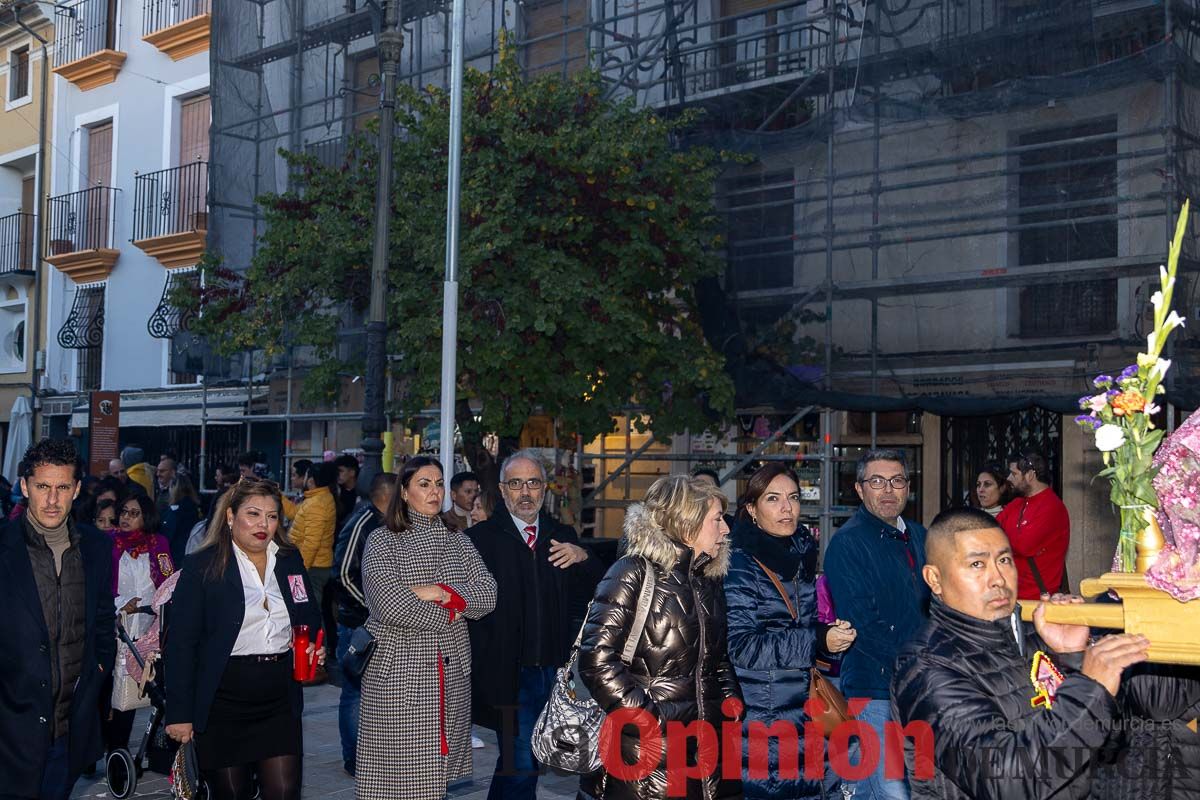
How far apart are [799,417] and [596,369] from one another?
81.5 inches

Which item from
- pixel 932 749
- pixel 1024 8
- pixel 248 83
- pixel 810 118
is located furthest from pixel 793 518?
pixel 248 83

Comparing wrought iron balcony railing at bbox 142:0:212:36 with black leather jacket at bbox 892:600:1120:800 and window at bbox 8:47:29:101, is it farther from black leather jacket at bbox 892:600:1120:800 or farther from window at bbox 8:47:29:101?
black leather jacket at bbox 892:600:1120:800

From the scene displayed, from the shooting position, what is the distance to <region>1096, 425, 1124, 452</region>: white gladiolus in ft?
10.8

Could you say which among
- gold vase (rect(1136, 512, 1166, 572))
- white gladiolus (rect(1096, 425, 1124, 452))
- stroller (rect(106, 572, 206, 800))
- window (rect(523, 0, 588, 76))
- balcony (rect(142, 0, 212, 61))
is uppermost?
balcony (rect(142, 0, 212, 61))

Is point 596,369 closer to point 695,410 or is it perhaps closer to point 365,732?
point 695,410

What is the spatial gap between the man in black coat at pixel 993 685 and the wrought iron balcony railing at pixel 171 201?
20.3 metres

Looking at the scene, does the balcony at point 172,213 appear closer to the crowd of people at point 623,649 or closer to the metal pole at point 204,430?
the metal pole at point 204,430

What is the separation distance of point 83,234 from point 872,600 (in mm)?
23055

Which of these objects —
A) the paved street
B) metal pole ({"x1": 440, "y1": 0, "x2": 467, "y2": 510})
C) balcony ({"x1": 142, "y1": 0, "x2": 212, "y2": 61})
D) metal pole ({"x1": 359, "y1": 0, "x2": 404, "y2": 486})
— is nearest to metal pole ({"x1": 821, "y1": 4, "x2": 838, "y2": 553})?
metal pole ({"x1": 440, "y1": 0, "x2": 467, "y2": 510})

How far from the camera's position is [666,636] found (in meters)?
4.69

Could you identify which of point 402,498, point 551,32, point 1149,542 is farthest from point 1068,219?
point 1149,542

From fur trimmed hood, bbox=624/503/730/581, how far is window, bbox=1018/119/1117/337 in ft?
24.5

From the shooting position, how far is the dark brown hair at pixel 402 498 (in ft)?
20.5

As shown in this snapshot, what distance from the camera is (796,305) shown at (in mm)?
13086
